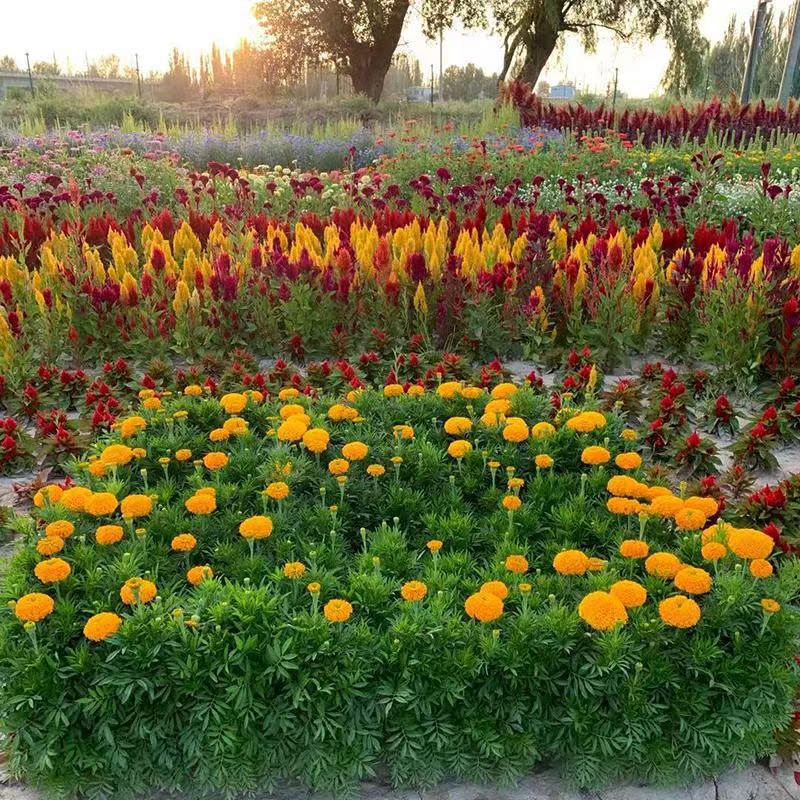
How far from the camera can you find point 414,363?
16.0 feet

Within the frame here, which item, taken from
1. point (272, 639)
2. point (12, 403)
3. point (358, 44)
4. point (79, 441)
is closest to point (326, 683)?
point (272, 639)

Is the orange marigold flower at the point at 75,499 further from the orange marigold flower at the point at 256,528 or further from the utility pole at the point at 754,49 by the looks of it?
the utility pole at the point at 754,49

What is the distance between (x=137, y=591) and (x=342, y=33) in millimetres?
34008

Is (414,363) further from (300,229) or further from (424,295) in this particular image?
(300,229)

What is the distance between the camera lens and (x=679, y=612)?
2197mm

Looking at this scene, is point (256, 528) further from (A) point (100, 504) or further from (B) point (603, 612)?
(B) point (603, 612)

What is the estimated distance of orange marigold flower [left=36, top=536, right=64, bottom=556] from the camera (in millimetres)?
2531

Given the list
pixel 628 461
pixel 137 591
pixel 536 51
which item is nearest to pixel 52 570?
pixel 137 591

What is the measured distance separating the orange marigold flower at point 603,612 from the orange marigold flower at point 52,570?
1.55 meters

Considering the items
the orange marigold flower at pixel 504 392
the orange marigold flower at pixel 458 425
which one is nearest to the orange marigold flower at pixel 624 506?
the orange marigold flower at pixel 458 425

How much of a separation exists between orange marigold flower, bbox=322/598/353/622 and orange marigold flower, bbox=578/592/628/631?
26.2 inches

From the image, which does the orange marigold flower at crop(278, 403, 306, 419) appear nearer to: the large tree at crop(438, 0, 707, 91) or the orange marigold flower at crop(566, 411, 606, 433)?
the orange marigold flower at crop(566, 411, 606, 433)

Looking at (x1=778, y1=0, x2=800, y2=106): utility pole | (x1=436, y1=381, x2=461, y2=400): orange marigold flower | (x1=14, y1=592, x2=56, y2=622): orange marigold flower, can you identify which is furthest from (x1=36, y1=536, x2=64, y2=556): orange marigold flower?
(x1=778, y1=0, x2=800, y2=106): utility pole

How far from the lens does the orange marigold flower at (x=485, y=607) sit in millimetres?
A: 2211
